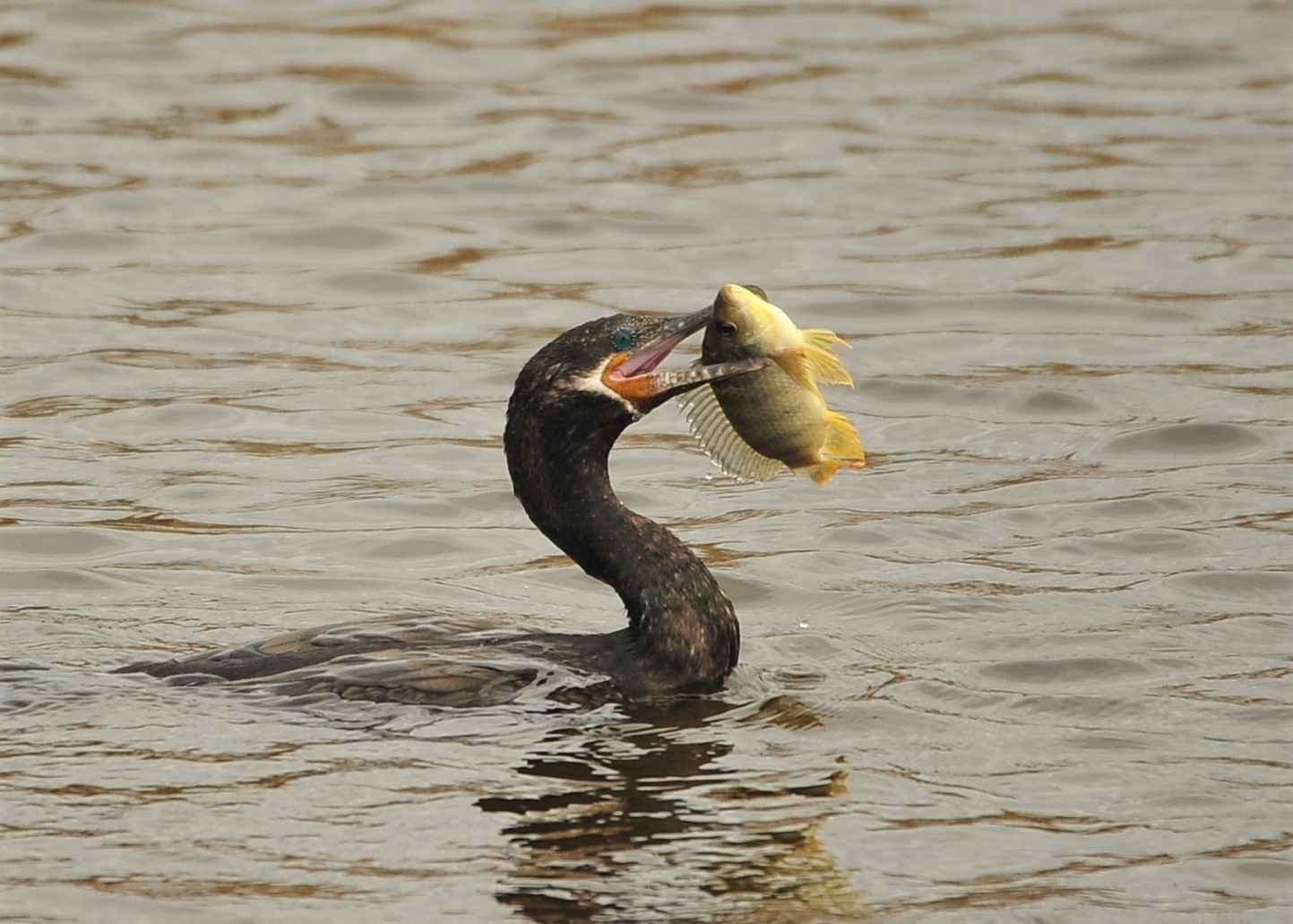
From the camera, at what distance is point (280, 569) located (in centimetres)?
932

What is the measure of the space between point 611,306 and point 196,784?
697 cm

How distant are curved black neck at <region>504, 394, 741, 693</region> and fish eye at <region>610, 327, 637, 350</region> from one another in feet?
0.58

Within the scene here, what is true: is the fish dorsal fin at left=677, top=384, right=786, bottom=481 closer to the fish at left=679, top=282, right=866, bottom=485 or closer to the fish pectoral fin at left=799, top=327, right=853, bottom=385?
the fish at left=679, top=282, right=866, bottom=485

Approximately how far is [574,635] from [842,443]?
1072 millimetres

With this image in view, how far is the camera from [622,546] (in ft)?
25.4

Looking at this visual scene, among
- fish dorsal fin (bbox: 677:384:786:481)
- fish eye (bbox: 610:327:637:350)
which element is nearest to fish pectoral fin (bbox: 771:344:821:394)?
fish dorsal fin (bbox: 677:384:786:481)

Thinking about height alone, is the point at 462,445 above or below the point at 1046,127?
below

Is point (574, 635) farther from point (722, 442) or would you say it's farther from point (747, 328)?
point (747, 328)

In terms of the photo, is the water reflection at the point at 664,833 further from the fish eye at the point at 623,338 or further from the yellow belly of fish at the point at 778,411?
the fish eye at the point at 623,338

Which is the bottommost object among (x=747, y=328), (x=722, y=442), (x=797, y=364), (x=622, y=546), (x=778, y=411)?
(x=622, y=546)

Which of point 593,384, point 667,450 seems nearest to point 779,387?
point 593,384

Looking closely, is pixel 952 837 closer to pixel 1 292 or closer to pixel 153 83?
pixel 1 292

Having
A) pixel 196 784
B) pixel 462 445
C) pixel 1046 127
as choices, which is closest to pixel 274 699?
pixel 196 784

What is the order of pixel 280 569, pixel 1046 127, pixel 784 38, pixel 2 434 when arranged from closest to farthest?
pixel 280 569
pixel 2 434
pixel 1046 127
pixel 784 38
